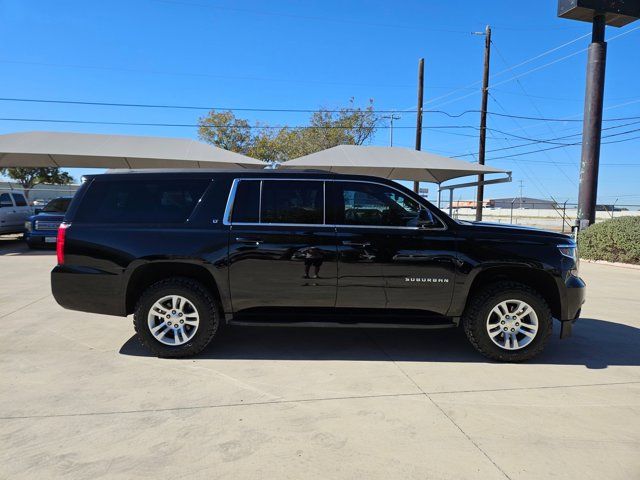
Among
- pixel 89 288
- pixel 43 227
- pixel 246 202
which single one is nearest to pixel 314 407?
pixel 246 202

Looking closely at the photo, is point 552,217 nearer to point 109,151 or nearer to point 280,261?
point 109,151

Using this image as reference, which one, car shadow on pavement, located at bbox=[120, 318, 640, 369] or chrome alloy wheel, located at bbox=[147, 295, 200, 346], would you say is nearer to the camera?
chrome alloy wheel, located at bbox=[147, 295, 200, 346]

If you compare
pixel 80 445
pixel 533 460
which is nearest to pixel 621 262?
pixel 533 460

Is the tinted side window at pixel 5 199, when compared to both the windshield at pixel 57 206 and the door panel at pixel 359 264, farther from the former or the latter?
the door panel at pixel 359 264

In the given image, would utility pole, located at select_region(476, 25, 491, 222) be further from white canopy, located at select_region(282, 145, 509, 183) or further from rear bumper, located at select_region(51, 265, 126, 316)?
rear bumper, located at select_region(51, 265, 126, 316)

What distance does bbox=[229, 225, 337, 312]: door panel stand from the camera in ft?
15.0

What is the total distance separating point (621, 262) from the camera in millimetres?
13383

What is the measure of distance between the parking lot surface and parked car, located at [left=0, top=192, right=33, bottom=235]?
11328 mm

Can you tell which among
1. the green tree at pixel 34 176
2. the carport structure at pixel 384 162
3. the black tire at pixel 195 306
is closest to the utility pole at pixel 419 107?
the carport structure at pixel 384 162

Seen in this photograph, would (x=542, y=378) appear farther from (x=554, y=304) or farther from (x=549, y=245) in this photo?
(x=549, y=245)

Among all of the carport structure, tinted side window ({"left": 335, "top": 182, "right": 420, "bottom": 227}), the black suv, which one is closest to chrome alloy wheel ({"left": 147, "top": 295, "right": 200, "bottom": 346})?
the black suv

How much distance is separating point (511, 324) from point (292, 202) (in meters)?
2.54

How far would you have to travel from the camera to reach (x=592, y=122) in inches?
598

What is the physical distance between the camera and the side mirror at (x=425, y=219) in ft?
15.2
